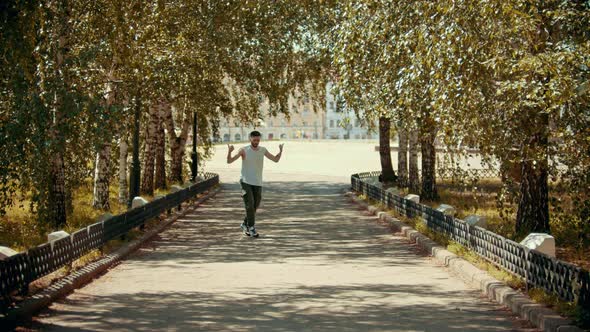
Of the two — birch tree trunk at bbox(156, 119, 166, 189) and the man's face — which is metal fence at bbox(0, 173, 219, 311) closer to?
the man's face

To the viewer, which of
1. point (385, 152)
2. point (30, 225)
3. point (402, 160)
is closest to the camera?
point (30, 225)

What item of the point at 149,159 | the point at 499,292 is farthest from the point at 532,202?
the point at 149,159

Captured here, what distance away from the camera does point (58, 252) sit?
9.96 m

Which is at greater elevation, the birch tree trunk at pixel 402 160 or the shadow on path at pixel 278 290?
the birch tree trunk at pixel 402 160

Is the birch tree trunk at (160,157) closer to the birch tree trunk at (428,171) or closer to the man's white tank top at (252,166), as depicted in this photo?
the birch tree trunk at (428,171)

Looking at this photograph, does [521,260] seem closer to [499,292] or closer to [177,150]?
[499,292]

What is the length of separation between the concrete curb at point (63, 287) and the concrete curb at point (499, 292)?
4647 mm

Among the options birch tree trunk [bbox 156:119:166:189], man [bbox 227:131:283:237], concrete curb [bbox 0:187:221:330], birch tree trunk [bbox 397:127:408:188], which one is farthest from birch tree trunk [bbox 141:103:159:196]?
man [bbox 227:131:283:237]

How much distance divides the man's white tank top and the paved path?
110 cm

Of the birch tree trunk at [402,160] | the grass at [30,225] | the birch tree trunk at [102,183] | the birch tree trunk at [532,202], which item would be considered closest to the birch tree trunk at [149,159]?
the grass at [30,225]

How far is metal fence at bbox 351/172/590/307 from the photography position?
24.8 feet

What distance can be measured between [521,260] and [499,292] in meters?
0.45

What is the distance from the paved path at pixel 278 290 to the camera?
806 centimetres

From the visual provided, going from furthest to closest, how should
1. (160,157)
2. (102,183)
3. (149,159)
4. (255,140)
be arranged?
(160,157) → (149,159) → (102,183) → (255,140)
